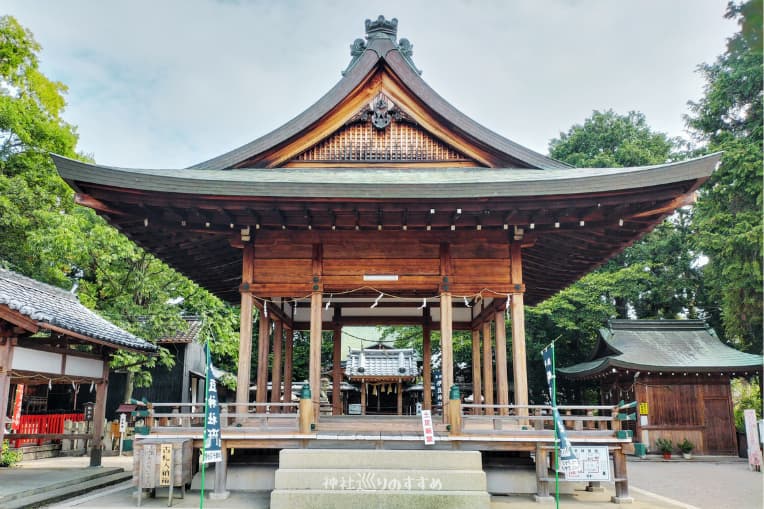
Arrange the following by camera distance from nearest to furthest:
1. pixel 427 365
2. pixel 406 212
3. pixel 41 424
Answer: pixel 406 212, pixel 427 365, pixel 41 424

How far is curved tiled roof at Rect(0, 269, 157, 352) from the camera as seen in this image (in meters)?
10.4

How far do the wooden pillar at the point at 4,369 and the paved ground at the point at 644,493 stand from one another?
4.35 ft

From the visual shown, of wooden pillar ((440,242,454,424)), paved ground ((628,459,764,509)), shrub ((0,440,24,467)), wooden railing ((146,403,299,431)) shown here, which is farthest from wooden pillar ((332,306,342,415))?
shrub ((0,440,24,467))

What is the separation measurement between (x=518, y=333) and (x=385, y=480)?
140 inches

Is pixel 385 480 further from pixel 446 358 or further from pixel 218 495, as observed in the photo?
pixel 218 495

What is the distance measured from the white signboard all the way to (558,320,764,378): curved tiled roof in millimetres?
13005

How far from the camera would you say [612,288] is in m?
27.7

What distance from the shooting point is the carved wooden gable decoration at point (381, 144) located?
11914 mm

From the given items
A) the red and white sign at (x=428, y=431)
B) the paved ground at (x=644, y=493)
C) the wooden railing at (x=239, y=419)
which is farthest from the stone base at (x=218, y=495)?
the red and white sign at (x=428, y=431)

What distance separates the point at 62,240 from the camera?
16078 mm

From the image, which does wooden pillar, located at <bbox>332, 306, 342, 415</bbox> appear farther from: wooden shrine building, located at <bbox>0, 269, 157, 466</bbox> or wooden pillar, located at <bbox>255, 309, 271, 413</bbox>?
wooden shrine building, located at <bbox>0, 269, 157, 466</bbox>

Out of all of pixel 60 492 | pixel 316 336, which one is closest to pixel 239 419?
pixel 316 336

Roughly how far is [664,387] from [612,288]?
706cm

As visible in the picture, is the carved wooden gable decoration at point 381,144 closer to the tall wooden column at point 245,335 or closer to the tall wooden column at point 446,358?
the tall wooden column at point 245,335
